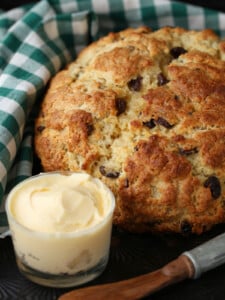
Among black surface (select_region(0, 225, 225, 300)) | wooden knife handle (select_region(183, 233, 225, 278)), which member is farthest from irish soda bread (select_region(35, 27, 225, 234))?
wooden knife handle (select_region(183, 233, 225, 278))

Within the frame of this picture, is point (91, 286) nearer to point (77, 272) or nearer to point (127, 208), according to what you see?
point (77, 272)

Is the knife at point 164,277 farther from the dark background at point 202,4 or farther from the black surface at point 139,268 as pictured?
the dark background at point 202,4

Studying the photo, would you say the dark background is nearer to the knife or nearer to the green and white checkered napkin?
the green and white checkered napkin

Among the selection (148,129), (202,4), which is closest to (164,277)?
(148,129)

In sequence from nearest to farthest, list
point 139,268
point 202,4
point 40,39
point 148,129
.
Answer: point 139,268
point 148,129
point 40,39
point 202,4

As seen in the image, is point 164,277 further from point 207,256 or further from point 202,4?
point 202,4
